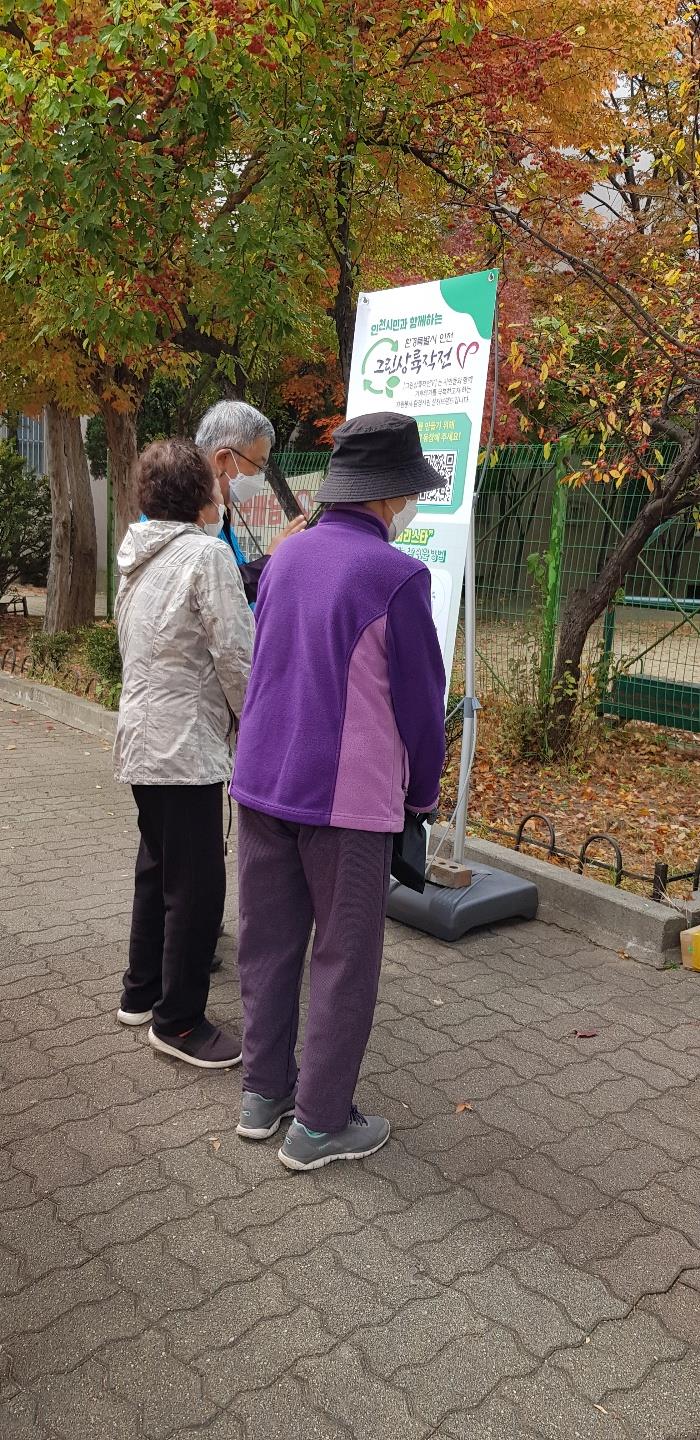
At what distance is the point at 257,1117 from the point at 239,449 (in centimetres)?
212

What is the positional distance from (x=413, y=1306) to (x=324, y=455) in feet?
24.5

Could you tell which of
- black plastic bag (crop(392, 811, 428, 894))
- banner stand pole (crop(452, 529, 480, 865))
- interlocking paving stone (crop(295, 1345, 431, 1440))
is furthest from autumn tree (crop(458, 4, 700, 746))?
interlocking paving stone (crop(295, 1345, 431, 1440))

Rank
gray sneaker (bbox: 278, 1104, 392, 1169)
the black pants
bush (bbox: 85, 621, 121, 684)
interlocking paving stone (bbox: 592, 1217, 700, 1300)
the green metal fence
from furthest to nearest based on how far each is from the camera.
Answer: bush (bbox: 85, 621, 121, 684), the green metal fence, the black pants, gray sneaker (bbox: 278, 1104, 392, 1169), interlocking paving stone (bbox: 592, 1217, 700, 1300)

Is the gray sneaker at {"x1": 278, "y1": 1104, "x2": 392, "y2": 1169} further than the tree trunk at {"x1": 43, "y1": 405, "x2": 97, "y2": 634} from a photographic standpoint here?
No

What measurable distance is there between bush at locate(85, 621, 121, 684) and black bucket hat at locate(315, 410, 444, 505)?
20.7ft

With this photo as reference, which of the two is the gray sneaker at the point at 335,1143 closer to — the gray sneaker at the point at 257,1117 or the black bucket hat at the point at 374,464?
the gray sneaker at the point at 257,1117

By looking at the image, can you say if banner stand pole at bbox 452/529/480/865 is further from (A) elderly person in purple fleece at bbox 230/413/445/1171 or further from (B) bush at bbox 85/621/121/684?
(B) bush at bbox 85/621/121/684

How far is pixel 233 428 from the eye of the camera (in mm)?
3738

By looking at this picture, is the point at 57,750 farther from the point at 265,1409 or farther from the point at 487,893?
the point at 265,1409

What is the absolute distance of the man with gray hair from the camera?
3750 millimetres

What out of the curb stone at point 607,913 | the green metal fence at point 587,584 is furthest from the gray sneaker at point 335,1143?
the green metal fence at point 587,584

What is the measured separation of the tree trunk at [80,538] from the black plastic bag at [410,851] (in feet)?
30.2

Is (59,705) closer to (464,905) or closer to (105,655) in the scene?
(105,655)

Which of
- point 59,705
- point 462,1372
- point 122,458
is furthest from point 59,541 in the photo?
point 462,1372
